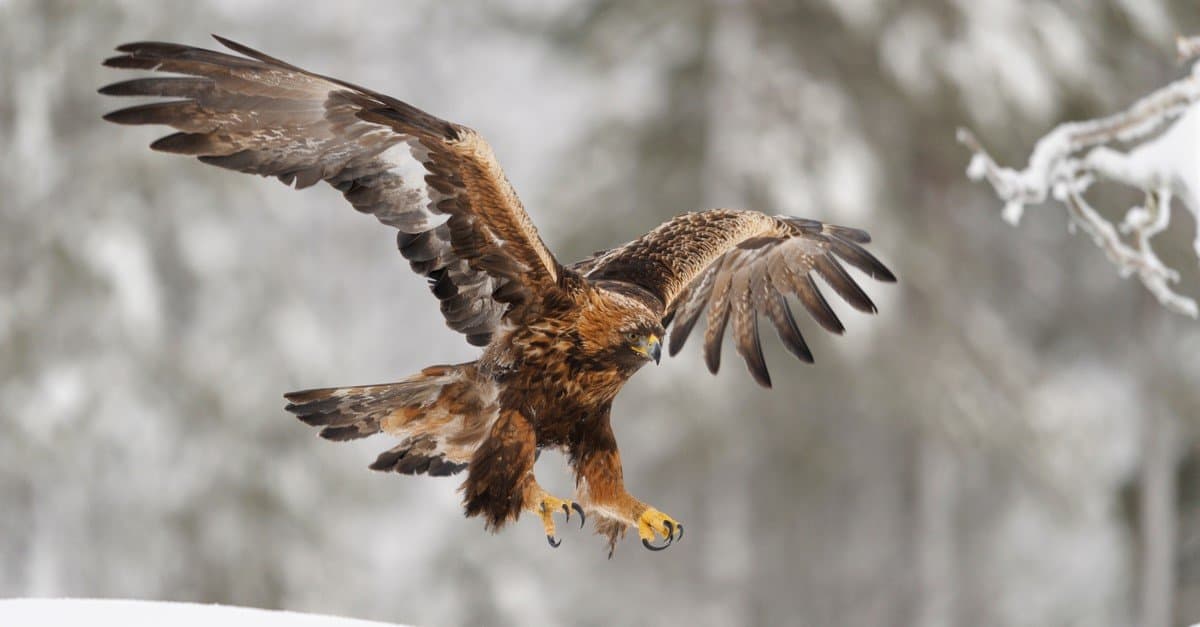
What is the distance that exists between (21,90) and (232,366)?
6.66ft

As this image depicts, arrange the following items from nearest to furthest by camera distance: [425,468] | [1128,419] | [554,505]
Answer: [554,505]
[425,468]
[1128,419]

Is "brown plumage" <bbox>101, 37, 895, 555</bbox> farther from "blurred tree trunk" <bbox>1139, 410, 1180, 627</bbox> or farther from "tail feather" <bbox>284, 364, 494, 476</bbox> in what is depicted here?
"blurred tree trunk" <bbox>1139, 410, 1180, 627</bbox>

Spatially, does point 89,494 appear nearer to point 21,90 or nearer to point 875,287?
point 21,90

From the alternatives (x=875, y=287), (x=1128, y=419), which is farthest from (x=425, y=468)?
(x=1128, y=419)

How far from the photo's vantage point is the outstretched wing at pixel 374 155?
8.12 ft

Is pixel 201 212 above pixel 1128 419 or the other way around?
the other way around

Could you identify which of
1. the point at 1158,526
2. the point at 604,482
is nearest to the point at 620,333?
the point at 604,482

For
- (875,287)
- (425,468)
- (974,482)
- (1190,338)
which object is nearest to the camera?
(425,468)

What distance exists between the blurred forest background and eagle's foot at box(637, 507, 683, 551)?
17.3 feet

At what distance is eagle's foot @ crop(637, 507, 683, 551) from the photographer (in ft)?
8.39

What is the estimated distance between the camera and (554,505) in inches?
101

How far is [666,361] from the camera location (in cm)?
973

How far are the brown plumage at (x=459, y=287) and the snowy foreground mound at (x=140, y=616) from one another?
864 millimetres

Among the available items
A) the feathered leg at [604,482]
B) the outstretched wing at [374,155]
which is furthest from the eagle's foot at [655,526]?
the outstretched wing at [374,155]
